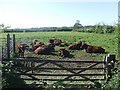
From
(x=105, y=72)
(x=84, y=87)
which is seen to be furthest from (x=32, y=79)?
(x=105, y=72)

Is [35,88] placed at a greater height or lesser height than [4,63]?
lesser

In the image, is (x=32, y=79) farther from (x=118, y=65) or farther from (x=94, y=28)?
(x=94, y=28)

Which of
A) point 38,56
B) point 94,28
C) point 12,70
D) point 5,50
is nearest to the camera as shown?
point 12,70

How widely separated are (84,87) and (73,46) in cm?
1472

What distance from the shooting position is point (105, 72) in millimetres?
10344

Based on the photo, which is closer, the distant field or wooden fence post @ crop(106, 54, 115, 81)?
wooden fence post @ crop(106, 54, 115, 81)

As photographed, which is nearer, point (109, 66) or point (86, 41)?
point (109, 66)

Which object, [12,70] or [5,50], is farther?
[5,50]

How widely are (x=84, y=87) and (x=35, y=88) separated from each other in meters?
1.53

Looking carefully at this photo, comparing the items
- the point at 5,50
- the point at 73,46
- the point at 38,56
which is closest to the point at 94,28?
the point at 73,46

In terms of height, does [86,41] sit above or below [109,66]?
below

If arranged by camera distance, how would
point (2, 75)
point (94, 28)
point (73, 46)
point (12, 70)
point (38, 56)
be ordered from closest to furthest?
point (2, 75), point (12, 70), point (38, 56), point (73, 46), point (94, 28)

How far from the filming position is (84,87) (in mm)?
9797

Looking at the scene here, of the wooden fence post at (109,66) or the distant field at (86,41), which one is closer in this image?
the wooden fence post at (109,66)
